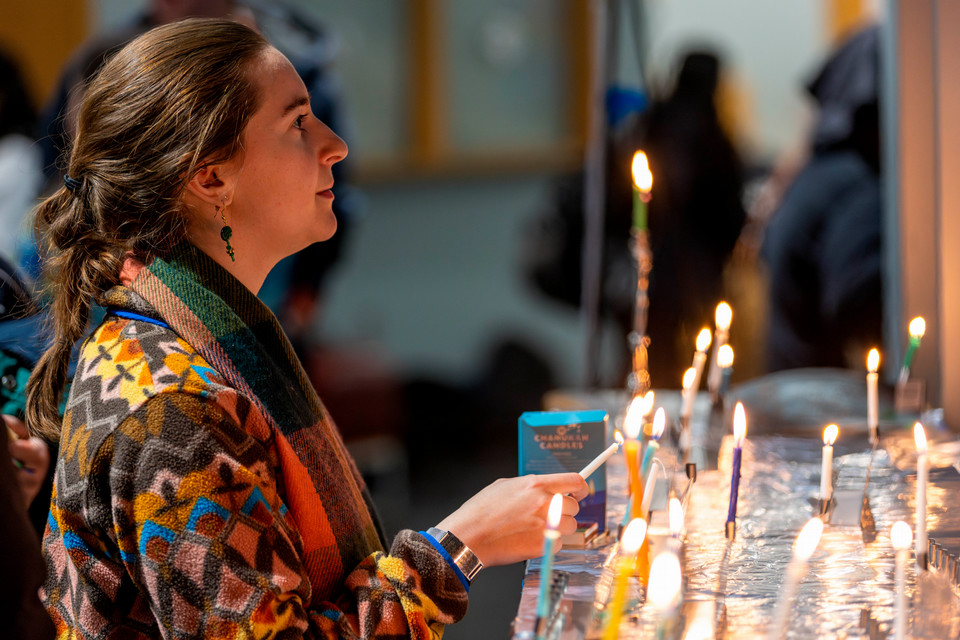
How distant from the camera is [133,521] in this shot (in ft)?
3.02

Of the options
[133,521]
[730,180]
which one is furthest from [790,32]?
[133,521]

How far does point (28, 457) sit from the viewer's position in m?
1.32

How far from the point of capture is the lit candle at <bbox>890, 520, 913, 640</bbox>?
80 cm

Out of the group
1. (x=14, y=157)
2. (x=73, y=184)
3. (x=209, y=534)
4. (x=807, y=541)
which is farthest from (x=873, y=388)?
(x=14, y=157)

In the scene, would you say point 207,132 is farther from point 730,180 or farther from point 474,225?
point 474,225

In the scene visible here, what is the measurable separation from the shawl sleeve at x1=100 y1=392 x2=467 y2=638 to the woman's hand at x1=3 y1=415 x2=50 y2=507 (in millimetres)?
421

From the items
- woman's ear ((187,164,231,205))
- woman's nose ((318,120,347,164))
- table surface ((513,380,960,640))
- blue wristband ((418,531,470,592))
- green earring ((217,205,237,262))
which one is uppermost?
woman's nose ((318,120,347,164))

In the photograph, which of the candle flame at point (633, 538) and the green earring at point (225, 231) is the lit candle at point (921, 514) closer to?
the candle flame at point (633, 538)

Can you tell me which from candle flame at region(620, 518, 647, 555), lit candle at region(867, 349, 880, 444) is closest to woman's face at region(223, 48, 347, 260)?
candle flame at region(620, 518, 647, 555)

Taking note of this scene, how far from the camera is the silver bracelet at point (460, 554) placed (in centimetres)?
103

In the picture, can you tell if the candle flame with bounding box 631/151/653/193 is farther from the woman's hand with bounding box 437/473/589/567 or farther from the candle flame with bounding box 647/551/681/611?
the candle flame with bounding box 647/551/681/611

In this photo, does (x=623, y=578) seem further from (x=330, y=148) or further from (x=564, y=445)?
(x=330, y=148)

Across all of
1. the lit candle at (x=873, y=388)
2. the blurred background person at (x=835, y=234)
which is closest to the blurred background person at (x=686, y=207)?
the blurred background person at (x=835, y=234)

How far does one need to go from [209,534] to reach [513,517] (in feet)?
1.06
